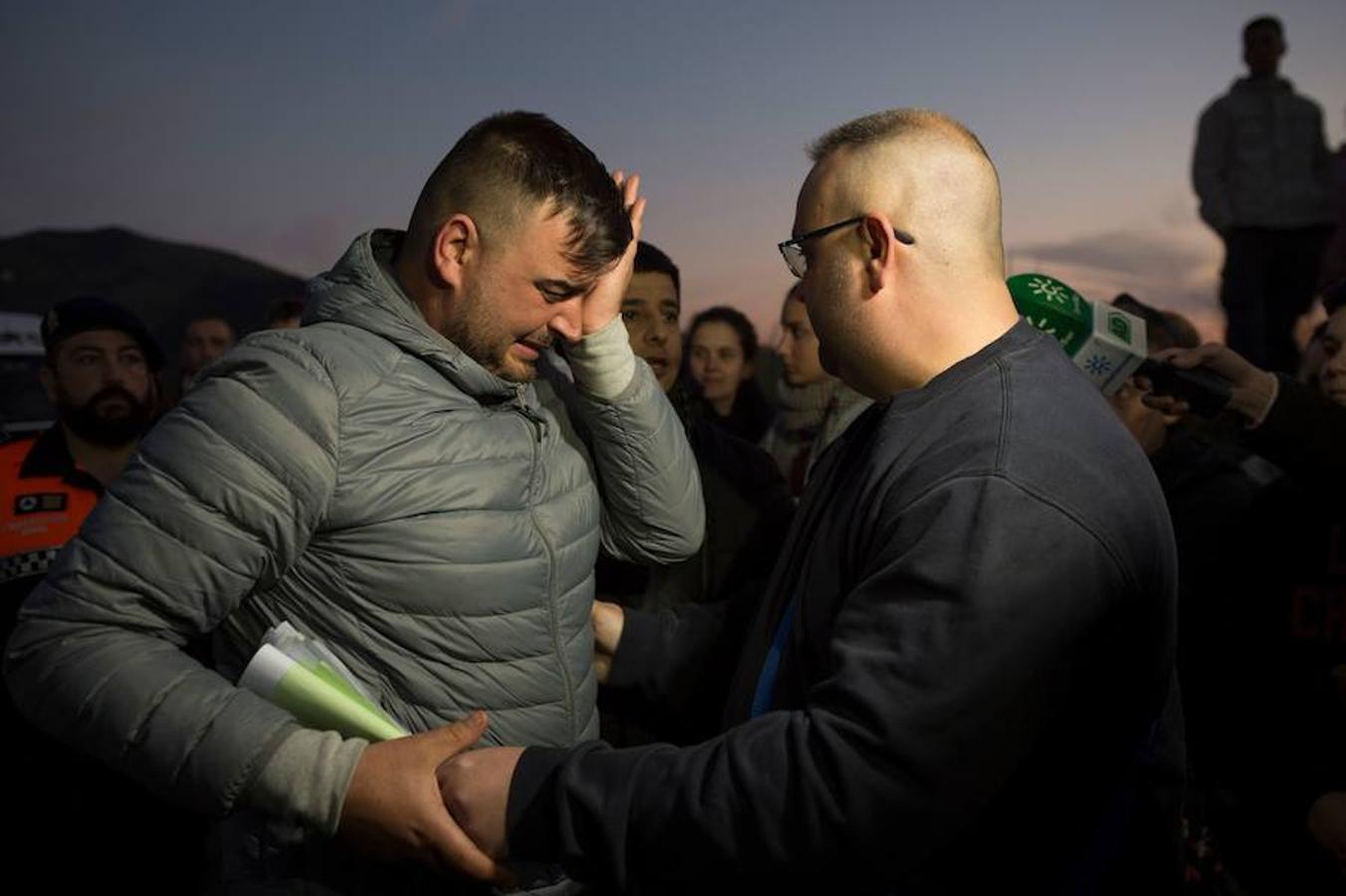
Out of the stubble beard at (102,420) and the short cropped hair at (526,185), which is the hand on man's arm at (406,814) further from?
the stubble beard at (102,420)

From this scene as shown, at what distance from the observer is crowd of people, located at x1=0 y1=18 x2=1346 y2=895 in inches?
52.4

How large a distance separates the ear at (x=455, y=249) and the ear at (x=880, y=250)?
76cm

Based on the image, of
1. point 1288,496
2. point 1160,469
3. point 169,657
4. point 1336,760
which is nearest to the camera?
point 169,657

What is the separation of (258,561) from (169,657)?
191 mm

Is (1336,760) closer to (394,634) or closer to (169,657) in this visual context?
(394,634)

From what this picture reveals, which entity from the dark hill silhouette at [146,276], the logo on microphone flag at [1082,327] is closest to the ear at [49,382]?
the logo on microphone flag at [1082,327]

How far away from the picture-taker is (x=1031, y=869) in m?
1.45

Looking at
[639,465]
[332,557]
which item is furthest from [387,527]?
[639,465]

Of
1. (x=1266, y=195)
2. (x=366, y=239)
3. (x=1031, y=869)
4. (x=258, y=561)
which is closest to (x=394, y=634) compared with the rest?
(x=258, y=561)

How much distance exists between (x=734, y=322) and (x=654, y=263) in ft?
7.80

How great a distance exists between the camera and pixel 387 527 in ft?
5.65

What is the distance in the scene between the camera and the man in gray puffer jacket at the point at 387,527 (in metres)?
1.52

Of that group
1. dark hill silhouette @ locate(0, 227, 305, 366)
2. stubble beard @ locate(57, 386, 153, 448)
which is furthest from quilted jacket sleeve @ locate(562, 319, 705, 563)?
dark hill silhouette @ locate(0, 227, 305, 366)

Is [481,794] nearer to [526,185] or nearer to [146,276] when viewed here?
[526,185]
